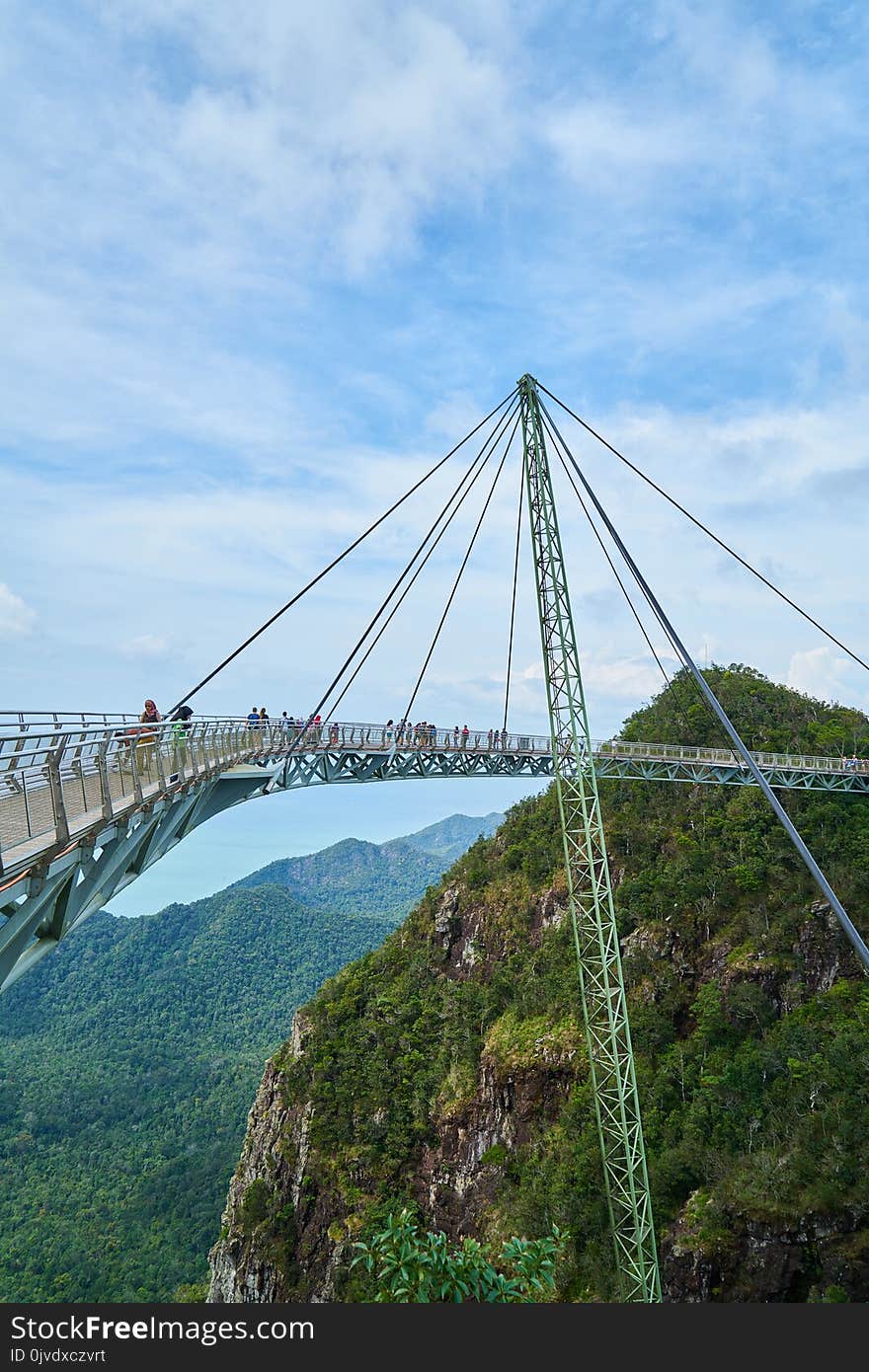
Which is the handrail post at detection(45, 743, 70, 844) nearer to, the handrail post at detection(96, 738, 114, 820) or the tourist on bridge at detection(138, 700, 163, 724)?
the handrail post at detection(96, 738, 114, 820)

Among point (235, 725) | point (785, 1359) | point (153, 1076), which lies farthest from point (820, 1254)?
point (153, 1076)

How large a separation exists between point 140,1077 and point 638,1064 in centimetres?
7813

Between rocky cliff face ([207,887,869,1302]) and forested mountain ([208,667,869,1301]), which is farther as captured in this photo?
forested mountain ([208,667,869,1301])

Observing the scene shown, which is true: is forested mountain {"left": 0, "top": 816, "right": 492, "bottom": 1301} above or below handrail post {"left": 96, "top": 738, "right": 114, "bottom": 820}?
below

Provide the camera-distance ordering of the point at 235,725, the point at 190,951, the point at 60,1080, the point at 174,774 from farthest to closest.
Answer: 1. the point at 190,951
2. the point at 60,1080
3. the point at 235,725
4. the point at 174,774

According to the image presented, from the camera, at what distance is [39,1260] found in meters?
51.8

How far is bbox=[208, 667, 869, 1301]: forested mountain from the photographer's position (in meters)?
19.5

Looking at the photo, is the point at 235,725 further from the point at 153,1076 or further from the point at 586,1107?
the point at 153,1076

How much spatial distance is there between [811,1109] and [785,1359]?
50.8 feet

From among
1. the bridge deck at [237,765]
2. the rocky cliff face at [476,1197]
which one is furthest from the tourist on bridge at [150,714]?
the rocky cliff face at [476,1197]

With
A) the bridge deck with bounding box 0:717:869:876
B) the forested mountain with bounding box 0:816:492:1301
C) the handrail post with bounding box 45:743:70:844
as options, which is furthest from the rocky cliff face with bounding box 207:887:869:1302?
the handrail post with bounding box 45:743:70:844

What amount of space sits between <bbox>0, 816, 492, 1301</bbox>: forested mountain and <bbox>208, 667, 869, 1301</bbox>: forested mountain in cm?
1848

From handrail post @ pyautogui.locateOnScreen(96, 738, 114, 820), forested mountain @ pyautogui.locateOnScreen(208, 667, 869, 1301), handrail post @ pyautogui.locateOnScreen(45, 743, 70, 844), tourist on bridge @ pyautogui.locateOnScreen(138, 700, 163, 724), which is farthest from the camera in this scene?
forested mountain @ pyautogui.locateOnScreen(208, 667, 869, 1301)

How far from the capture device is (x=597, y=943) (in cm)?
2061
